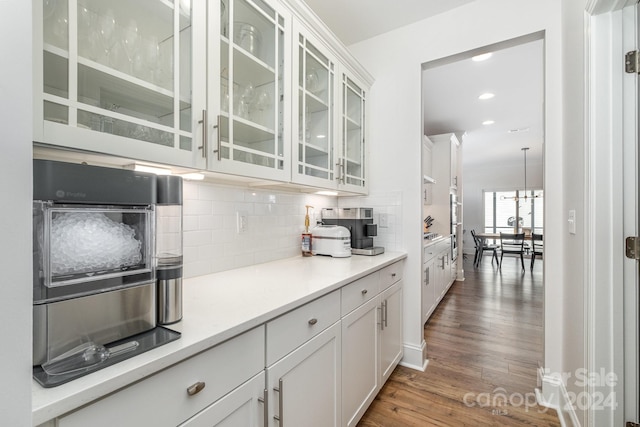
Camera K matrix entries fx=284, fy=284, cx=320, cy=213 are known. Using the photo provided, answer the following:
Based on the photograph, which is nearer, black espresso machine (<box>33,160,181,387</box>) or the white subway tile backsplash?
black espresso machine (<box>33,160,181,387</box>)

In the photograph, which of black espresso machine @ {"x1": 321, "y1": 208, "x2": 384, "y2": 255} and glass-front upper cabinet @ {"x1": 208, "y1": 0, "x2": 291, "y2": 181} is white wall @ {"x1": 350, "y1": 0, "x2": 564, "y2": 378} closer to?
black espresso machine @ {"x1": 321, "y1": 208, "x2": 384, "y2": 255}

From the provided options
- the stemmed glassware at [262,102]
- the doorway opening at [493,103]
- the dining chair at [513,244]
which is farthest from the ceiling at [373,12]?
the dining chair at [513,244]

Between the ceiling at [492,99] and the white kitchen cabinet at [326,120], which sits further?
the ceiling at [492,99]

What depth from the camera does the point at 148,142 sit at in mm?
979

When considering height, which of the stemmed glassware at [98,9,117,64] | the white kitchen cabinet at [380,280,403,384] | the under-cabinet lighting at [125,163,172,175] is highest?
the stemmed glassware at [98,9,117,64]

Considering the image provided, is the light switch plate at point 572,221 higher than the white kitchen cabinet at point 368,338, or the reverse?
the light switch plate at point 572,221

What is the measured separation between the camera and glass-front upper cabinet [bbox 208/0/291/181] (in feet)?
3.97

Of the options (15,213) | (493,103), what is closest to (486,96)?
(493,103)

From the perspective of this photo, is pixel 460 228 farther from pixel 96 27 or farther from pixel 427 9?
pixel 96 27

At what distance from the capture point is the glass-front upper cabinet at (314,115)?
5.50 ft

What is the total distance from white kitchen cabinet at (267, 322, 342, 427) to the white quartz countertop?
208mm

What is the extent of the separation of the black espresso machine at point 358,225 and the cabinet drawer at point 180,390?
1354 millimetres

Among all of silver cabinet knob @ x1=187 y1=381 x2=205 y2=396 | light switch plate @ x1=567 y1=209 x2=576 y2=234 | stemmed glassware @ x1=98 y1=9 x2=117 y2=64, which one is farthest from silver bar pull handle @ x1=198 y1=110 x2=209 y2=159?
light switch plate @ x1=567 y1=209 x2=576 y2=234

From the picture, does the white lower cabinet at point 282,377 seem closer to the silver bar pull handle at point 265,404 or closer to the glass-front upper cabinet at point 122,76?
the silver bar pull handle at point 265,404
